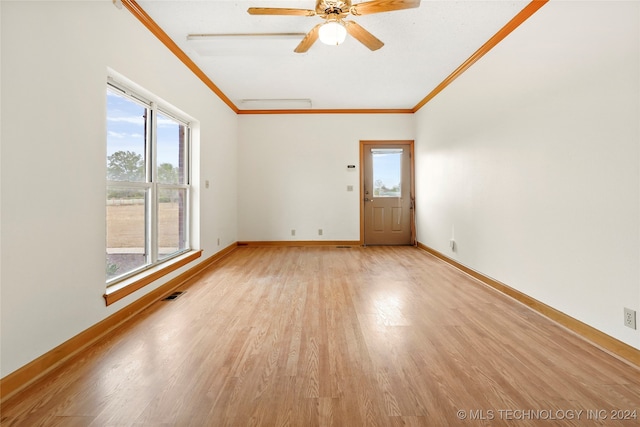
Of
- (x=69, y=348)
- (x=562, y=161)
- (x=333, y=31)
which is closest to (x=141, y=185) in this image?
(x=69, y=348)

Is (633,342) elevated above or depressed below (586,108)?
below

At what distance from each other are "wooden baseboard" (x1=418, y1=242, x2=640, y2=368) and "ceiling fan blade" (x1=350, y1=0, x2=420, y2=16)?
8.35ft

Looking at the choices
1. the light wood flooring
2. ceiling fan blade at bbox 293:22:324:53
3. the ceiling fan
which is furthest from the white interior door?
the ceiling fan

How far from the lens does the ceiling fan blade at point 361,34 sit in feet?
Answer: 7.61

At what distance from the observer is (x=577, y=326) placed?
1.97 metres

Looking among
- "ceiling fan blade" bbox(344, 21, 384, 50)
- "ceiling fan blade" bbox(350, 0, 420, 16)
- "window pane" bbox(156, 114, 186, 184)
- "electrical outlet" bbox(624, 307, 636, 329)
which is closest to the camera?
"electrical outlet" bbox(624, 307, 636, 329)

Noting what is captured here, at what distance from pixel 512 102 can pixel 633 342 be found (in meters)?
2.06

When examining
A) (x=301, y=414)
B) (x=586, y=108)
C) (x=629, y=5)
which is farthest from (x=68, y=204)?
(x=629, y=5)

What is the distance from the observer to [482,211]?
316 centimetres

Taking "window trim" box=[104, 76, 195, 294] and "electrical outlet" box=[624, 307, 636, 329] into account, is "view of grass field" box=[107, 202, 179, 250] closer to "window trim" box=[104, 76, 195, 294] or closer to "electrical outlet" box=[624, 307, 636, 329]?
"window trim" box=[104, 76, 195, 294]

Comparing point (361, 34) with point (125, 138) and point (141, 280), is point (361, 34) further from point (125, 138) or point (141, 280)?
point (141, 280)

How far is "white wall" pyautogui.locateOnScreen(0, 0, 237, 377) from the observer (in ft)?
4.55

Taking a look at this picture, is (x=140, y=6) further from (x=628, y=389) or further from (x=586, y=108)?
(x=628, y=389)

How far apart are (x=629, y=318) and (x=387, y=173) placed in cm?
418
